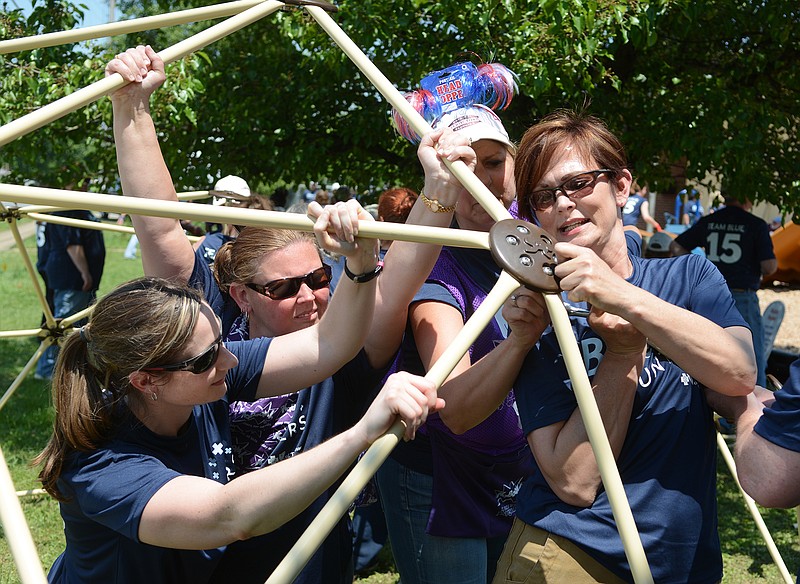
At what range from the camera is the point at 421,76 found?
4.87 metres

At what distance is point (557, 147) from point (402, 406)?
0.81 meters

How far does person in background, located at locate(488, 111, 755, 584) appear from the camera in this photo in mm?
1775

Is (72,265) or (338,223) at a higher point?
(338,223)

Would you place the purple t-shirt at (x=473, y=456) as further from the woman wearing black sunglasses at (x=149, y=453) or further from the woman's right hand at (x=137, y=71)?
the woman's right hand at (x=137, y=71)

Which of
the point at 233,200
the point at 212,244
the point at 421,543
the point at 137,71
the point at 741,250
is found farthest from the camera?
the point at 741,250

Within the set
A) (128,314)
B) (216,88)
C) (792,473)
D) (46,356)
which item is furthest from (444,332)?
(46,356)

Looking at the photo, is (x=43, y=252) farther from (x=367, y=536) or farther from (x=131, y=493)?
(x=131, y=493)

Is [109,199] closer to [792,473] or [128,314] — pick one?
[128,314]

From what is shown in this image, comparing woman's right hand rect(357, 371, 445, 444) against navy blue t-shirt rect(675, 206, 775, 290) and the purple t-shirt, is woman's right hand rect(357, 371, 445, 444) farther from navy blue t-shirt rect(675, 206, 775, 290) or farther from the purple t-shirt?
navy blue t-shirt rect(675, 206, 775, 290)

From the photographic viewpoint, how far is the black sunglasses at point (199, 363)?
1.95 m

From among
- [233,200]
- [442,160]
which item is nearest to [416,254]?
[442,160]

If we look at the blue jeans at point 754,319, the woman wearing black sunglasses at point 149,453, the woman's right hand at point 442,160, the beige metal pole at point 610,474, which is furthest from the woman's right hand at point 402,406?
the blue jeans at point 754,319

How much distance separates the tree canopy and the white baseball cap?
2018mm

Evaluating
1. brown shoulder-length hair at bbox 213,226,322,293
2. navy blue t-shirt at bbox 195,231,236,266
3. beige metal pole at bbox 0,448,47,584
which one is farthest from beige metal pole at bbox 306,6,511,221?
navy blue t-shirt at bbox 195,231,236,266
